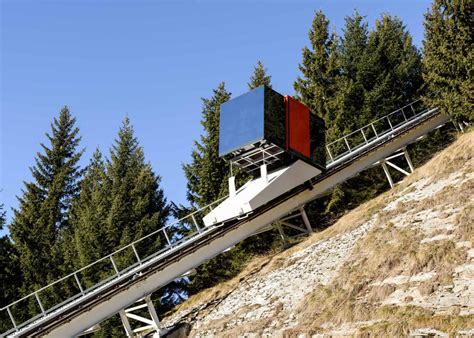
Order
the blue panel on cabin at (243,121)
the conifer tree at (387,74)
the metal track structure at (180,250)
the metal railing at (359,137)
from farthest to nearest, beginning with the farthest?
the conifer tree at (387,74)
the metal railing at (359,137)
the blue panel on cabin at (243,121)
the metal track structure at (180,250)

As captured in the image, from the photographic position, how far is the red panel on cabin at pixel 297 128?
76.5ft

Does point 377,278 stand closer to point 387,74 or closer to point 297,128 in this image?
point 297,128

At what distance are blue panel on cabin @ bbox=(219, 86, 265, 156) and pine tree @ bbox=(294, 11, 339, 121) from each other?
11.7 m

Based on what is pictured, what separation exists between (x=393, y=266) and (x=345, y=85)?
21.7 metres

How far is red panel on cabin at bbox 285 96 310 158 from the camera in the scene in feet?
76.5

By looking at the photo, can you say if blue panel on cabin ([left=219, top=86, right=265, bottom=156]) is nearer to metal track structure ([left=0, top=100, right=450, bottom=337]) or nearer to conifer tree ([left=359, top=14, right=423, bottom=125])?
metal track structure ([left=0, top=100, right=450, bottom=337])

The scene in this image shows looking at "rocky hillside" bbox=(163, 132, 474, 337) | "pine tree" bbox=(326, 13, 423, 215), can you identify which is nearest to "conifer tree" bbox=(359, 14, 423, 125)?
"pine tree" bbox=(326, 13, 423, 215)

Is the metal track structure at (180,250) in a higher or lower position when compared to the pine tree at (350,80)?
lower

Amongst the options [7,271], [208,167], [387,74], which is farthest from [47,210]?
[387,74]

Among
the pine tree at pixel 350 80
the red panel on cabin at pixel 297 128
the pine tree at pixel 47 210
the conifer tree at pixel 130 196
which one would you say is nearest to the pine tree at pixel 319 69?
the pine tree at pixel 350 80

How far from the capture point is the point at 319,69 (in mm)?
36812

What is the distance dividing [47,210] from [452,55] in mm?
30527

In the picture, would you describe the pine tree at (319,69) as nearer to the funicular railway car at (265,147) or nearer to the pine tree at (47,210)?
the funicular railway car at (265,147)

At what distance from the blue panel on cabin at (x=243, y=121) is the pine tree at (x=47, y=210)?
50.2 ft
